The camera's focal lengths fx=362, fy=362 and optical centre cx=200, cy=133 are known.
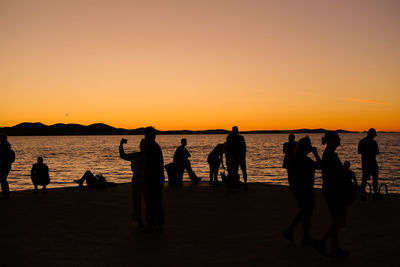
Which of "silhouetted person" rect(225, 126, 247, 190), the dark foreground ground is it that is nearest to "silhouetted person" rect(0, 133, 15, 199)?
the dark foreground ground

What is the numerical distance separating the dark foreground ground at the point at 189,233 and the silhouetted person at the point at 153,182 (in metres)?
0.29

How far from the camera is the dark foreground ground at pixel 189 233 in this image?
5438 mm

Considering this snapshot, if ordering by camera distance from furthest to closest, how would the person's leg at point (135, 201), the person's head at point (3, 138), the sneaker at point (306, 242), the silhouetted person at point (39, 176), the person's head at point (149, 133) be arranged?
1. the silhouetted person at point (39, 176)
2. the person's head at point (3, 138)
3. the person's leg at point (135, 201)
4. the person's head at point (149, 133)
5. the sneaker at point (306, 242)

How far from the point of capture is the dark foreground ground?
5.44 m

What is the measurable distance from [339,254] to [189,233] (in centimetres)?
280

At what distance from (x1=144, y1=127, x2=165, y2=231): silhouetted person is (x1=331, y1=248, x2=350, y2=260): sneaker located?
3260 mm

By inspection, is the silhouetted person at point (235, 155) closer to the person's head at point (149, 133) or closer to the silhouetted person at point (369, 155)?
the silhouetted person at point (369, 155)

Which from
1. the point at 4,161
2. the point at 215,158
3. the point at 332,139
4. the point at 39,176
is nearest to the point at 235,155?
the point at 215,158

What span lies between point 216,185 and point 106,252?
819 centimetres

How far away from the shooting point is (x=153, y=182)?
7.20 meters

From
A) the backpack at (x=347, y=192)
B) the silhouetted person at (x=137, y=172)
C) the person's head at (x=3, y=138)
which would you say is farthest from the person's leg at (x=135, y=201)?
the person's head at (x=3, y=138)

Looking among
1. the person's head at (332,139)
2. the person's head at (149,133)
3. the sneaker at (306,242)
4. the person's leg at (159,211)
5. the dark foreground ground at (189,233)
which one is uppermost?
the person's head at (149,133)

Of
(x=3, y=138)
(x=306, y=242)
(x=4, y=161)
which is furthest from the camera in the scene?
(x=3, y=138)

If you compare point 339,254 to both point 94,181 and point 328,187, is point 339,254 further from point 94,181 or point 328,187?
point 94,181
